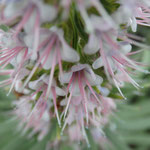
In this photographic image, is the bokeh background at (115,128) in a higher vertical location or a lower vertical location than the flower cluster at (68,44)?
lower

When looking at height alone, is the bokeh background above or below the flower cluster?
below

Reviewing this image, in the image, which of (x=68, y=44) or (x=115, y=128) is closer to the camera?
(x=68, y=44)

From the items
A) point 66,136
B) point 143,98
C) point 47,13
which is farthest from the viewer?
point 143,98

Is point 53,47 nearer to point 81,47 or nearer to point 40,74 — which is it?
point 81,47

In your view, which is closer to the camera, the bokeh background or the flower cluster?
the flower cluster

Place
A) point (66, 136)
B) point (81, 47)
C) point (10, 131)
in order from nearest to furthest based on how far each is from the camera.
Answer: point (81, 47) → point (66, 136) → point (10, 131)

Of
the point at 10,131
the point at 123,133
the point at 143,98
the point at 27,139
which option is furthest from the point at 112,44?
the point at 143,98

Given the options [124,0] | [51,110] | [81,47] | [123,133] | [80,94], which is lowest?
[123,133]

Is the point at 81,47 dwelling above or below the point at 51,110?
above

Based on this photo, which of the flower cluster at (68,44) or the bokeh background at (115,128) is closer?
the flower cluster at (68,44)

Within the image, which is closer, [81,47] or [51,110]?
[81,47]

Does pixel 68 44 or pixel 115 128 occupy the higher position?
pixel 68 44
